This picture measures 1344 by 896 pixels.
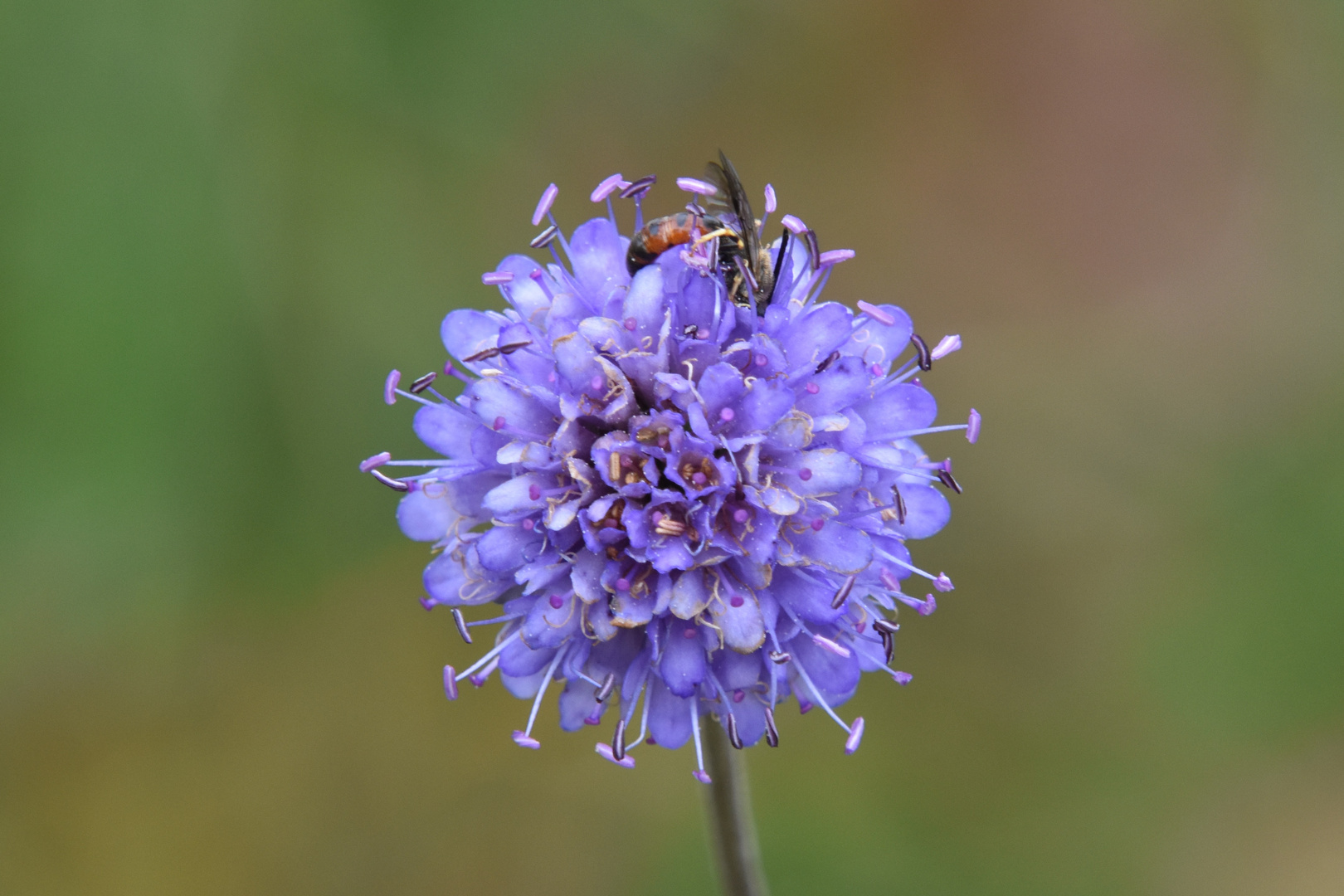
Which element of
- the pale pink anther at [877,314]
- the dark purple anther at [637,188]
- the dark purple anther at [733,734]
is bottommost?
the dark purple anther at [733,734]

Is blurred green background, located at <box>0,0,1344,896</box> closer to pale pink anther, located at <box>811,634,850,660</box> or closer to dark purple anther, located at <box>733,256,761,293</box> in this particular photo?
pale pink anther, located at <box>811,634,850,660</box>

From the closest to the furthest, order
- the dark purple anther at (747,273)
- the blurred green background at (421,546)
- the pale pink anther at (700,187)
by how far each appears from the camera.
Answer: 1. the dark purple anther at (747,273)
2. the pale pink anther at (700,187)
3. the blurred green background at (421,546)

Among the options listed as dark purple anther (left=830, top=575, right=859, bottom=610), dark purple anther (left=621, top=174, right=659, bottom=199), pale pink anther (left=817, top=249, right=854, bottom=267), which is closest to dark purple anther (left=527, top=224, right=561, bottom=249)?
dark purple anther (left=621, top=174, right=659, bottom=199)

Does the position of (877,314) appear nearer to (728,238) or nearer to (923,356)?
(923,356)

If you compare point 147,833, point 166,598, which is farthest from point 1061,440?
point 147,833

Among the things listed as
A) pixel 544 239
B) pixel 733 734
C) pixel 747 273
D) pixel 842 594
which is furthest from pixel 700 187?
pixel 733 734

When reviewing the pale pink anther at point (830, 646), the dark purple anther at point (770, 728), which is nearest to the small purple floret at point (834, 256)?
the pale pink anther at point (830, 646)

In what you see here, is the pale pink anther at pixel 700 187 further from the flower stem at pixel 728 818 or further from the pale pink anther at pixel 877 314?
the flower stem at pixel 728 818
